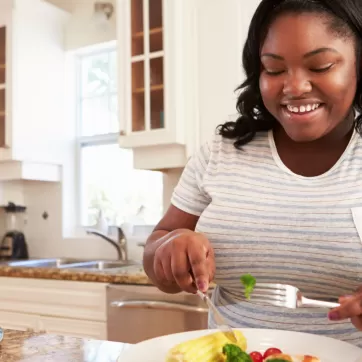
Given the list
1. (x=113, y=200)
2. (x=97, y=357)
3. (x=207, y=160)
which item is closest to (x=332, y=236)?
(x=207, y=160)

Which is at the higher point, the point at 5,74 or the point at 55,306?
the point at 5,74

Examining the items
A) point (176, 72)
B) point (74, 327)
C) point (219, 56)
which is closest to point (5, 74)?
point (176, 72)

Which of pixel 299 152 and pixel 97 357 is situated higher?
pixel 299 152

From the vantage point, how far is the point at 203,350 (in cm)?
71

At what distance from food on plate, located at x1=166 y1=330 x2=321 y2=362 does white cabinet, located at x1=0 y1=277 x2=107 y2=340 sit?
152 centimetres

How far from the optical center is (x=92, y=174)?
314 centimetres

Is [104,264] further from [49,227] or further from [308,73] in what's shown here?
[308,73]

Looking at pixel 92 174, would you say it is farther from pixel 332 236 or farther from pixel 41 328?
pixel 332 236

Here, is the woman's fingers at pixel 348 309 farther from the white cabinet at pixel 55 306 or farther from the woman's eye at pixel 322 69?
the white cabinet at pixel 55 306

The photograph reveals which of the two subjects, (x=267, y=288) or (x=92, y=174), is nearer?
(x=267, y=288)

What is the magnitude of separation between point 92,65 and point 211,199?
239 centimetres

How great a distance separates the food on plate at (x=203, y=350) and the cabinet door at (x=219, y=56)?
1603mm

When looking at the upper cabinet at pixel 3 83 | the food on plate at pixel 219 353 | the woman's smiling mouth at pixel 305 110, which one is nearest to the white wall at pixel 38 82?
the upper cabinet at pixel 3 83

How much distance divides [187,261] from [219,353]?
0.14 metres
